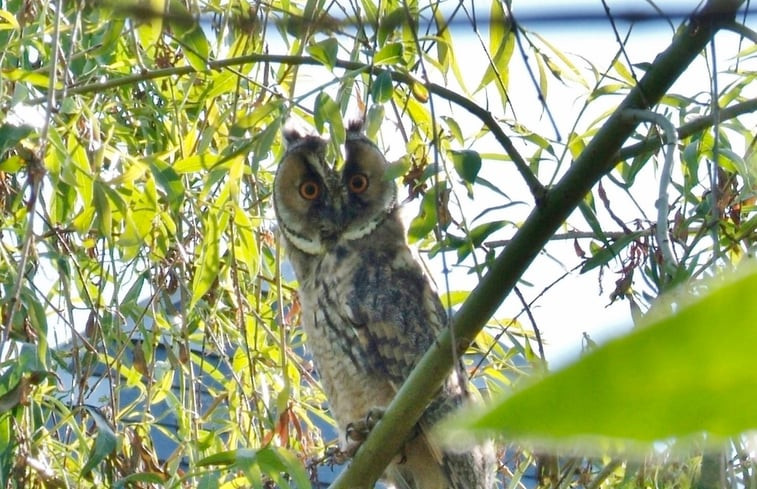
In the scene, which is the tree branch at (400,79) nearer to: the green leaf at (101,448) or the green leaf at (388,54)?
the green leaf at (388,54)

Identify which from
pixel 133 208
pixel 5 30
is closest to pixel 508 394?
pixel 133 208

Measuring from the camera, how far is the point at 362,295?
90.5 inches

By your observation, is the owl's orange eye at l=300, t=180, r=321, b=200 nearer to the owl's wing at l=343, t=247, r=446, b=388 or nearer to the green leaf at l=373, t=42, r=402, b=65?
the owl's wing at l=343, t=247, r=446, b=388

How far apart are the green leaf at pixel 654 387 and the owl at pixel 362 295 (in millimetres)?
1868

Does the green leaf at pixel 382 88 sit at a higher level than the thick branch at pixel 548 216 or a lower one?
higher

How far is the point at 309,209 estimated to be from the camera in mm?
2451

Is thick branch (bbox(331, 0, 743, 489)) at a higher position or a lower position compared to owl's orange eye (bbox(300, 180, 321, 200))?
lower

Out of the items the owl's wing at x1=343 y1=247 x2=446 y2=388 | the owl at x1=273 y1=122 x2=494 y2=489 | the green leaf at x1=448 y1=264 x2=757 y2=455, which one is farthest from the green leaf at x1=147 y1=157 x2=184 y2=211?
the green leaf at x1=448 y1=264 x2=757 y2=455

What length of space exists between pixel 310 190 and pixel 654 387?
7.70ft

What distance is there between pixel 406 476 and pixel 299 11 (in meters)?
1.06

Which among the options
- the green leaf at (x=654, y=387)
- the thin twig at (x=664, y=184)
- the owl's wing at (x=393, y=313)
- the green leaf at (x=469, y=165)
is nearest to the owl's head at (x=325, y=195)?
the owl's wing at (x=393, y=313)

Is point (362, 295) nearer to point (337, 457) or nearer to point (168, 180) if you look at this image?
point (337, 457)

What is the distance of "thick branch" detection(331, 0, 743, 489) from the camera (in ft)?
3.18

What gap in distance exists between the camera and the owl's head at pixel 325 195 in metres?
2.41
